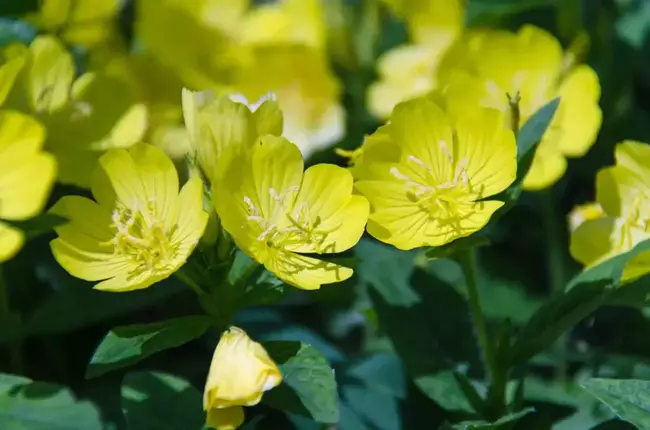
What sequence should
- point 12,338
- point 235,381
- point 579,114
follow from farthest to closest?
point 579,114, point 12,338, point 235,381

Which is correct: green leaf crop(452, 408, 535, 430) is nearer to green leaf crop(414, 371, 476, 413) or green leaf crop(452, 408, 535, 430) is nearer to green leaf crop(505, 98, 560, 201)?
green leaf crop(414, 371, 476, 413)

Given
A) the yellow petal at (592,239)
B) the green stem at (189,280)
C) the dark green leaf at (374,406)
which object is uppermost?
the yellow petal at (592,239)

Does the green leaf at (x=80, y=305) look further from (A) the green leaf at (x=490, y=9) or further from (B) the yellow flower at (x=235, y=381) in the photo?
(A) the green leaf at (x=490, y=9)

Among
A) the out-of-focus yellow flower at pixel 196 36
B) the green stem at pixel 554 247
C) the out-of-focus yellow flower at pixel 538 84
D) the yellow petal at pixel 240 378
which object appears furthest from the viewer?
the out-of-focus yellow flower at pixel 196 36

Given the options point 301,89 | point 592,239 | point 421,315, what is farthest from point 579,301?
point 301,89

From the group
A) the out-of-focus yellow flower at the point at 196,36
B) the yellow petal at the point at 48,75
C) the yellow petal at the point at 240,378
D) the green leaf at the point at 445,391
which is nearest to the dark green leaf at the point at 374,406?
the green leaf at the point at 445,391

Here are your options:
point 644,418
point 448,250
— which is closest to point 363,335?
point 448,250

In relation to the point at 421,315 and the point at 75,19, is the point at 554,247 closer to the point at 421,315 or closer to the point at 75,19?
the point at 421,315
